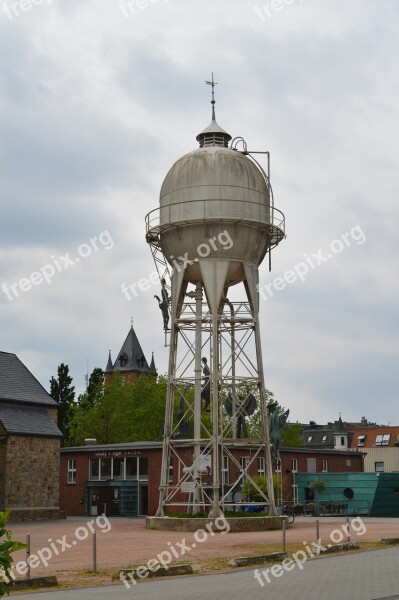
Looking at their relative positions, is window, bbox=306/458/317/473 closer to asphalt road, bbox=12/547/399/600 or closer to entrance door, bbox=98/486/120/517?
entrance door, bbox=98/486/120/517

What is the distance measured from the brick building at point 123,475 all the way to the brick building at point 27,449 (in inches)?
214

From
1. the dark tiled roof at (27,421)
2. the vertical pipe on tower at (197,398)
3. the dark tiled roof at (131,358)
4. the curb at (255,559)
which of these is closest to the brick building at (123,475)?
the dark tiled roof at (27,421)

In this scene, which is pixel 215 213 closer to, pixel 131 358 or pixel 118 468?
pixel 118 468

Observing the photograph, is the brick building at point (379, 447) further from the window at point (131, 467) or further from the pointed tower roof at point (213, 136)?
the pointed tower roof at point (213, 136)

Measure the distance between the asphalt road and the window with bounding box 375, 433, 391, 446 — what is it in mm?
76578

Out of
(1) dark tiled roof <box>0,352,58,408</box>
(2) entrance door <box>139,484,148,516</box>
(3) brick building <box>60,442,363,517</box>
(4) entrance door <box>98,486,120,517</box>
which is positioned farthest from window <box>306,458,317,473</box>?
(1) dark tiled roof <box>0,352,58,408</box>

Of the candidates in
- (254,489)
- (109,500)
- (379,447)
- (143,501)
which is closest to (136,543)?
(254,489)

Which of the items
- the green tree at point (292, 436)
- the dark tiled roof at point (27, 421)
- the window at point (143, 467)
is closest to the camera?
the dark tiled roof at point (27, 421)

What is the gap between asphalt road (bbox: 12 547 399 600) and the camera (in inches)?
573

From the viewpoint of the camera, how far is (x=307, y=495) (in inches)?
2149

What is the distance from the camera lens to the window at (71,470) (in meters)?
54.1

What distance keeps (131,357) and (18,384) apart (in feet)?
339

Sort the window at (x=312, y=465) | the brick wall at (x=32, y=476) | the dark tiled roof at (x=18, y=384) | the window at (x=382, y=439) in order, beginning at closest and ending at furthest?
the brick wall at (x=32, y=476) < the dark tiled roof at (x=18, y=384) < the window at (x=312, y=465) < the window at (x=382, y=439)

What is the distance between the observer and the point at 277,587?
51.6 ft
